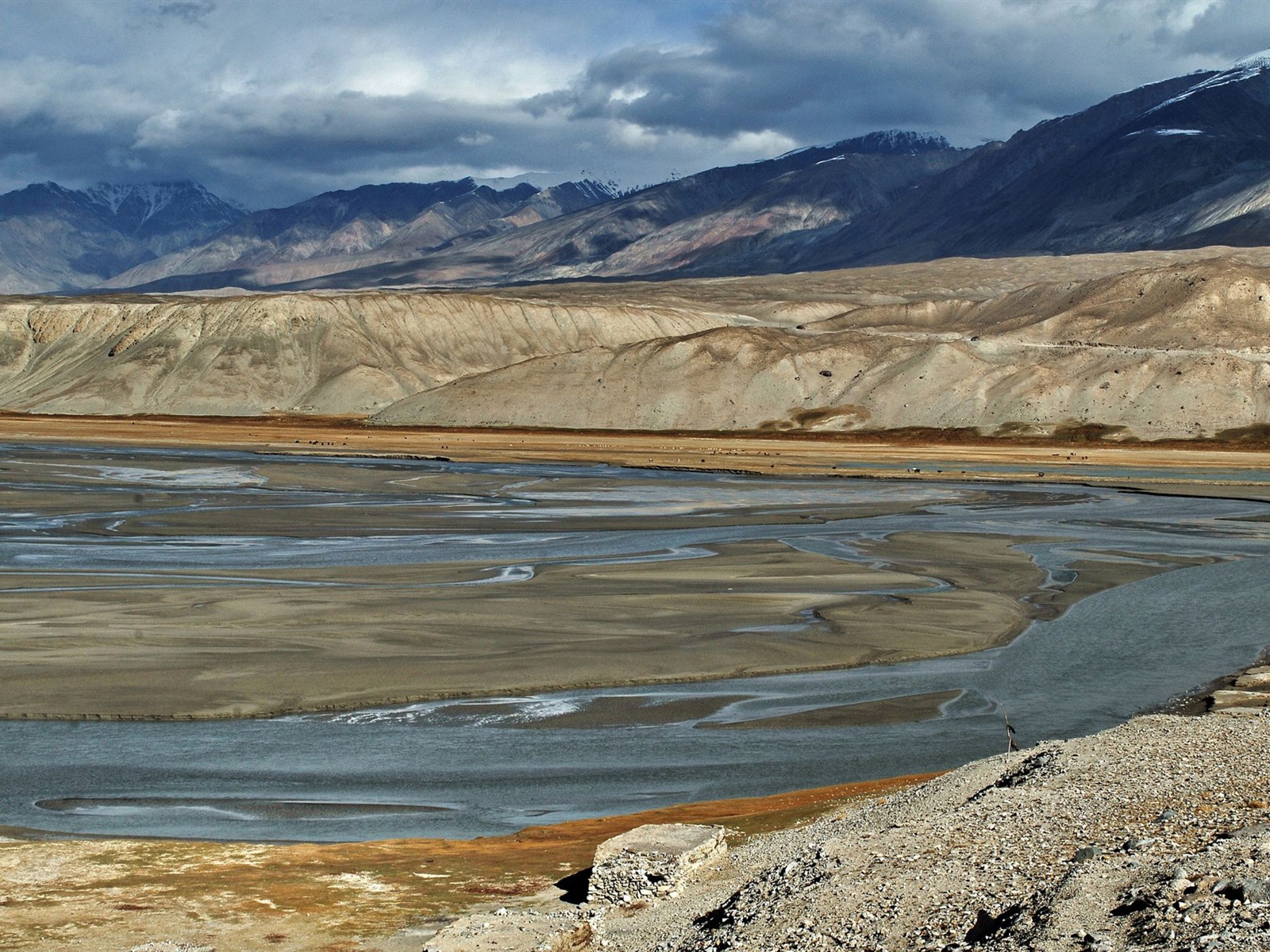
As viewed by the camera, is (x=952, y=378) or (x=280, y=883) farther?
(x=952, y=378)

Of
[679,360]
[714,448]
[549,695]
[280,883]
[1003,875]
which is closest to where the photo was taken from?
[1003,875]

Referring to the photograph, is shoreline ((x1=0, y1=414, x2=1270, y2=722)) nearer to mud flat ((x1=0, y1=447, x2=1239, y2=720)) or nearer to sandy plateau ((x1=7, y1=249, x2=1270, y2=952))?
sandy plateau ((x1=7, y1=249, x2=1270, y2=952))

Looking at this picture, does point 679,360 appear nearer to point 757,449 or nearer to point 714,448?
point 714,448

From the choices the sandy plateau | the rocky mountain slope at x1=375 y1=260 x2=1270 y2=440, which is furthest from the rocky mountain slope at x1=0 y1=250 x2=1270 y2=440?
the sandy plateau

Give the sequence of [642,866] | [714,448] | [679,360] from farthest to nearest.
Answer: [679,360], [714,448], [642,866]

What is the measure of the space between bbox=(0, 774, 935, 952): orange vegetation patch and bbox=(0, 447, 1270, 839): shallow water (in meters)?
1.37

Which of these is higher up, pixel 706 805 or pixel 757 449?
pixel 757 449

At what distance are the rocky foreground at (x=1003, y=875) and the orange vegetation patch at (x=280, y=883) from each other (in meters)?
1.17

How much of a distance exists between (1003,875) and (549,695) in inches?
557

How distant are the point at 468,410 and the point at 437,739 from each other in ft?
364

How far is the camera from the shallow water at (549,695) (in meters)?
18.4

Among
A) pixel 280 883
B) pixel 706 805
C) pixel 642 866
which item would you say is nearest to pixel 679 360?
pixel 706 805

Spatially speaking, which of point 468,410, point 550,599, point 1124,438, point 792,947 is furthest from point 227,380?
point 792,947

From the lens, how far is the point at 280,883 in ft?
45.4
